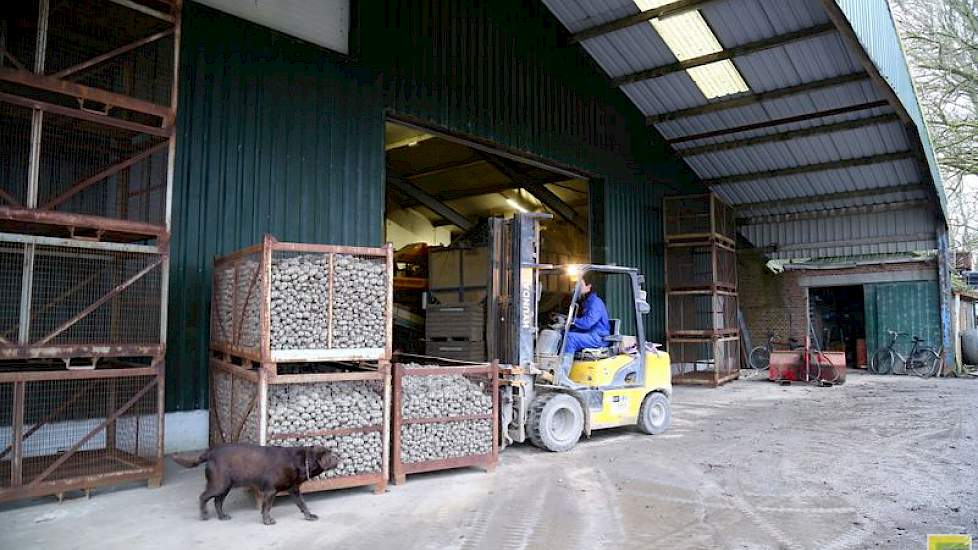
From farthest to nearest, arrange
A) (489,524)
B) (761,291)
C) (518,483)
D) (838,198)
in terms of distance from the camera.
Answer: (761,291), (838,198), (518,483), (489,524)

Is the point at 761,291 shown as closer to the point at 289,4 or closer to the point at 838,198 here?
the point at 838,198

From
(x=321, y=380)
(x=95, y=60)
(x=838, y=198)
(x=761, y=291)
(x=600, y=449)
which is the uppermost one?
(x=838, y=198)

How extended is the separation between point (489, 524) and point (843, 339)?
23.1 meters

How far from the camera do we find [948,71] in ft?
65.4

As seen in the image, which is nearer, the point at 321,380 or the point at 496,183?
the point at 321,380

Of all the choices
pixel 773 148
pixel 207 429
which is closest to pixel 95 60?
pixel 207 429

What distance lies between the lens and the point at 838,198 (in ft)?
64.5

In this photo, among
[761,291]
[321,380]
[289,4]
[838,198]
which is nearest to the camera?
[321,380]

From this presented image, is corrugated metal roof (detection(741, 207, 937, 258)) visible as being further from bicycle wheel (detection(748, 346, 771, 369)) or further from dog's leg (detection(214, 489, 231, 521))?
dog's leg (detection(214, 489, 231, 521))

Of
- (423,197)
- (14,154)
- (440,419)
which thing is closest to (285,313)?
(440,419)

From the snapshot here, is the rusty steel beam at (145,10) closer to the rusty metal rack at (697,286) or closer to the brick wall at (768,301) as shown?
the rusty metal rack at (697,286)

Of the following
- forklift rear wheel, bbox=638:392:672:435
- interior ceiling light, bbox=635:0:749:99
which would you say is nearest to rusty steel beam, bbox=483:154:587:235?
interior ceiling light, bbox=635:0:749:99

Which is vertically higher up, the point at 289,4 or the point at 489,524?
the point at 289,4

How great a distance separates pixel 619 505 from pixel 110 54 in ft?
22.8
